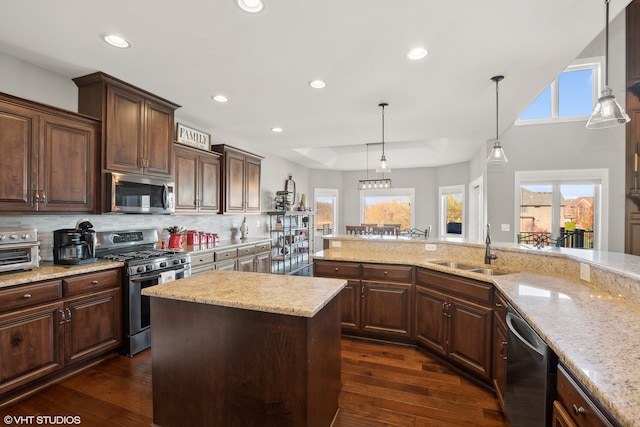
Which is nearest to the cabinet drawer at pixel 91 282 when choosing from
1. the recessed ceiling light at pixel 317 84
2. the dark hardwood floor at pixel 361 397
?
the dark hardwood floor at pixel 361 397

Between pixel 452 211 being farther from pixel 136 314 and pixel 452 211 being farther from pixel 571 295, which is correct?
pixel 136 314

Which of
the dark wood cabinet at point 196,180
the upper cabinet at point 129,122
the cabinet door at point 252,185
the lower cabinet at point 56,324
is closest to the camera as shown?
the lower cabinet at point 56,324

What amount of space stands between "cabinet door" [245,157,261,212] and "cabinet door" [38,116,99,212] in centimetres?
239

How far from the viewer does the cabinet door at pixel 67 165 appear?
7.62ft

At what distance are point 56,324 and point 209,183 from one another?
92.9 inches

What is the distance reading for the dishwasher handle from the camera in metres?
1.30

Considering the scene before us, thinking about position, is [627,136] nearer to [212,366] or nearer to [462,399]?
[462,399]

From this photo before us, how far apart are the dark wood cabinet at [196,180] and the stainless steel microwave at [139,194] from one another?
0.87 feet

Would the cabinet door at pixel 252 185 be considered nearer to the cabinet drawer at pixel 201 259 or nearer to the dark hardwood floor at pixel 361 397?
the cabinet drawer at pixel 201 259

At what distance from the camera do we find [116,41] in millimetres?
2082

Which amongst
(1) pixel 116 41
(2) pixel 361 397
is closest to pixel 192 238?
(1) pixel 116 41

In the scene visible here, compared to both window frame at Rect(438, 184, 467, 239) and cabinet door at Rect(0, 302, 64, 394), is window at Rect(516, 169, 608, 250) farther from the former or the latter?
cabinet door at Rect(0, 302, 64, 394)

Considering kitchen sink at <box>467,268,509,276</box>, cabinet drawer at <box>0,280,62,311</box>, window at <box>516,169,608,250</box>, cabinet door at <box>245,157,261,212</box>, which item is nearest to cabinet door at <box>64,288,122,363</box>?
cabinet drawer at <box>0,280,62,311</box>
